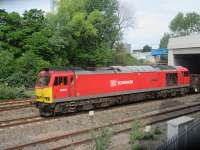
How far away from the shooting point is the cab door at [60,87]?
18.7m

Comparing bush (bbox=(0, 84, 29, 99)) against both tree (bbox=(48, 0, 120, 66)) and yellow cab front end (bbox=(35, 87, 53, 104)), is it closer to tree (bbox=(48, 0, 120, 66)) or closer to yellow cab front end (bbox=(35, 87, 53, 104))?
yellow cab front end (bbox=(35, 87, 53, 104))

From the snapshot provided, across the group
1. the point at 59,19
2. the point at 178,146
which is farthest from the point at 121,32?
the point at 178,146

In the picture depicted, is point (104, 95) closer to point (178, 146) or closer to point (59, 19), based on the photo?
point (178, 146)

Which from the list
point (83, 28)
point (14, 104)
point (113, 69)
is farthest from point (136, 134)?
point (83, 28)

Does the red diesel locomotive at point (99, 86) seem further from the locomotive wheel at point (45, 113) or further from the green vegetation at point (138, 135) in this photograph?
the green vegetation at point (138, 135)

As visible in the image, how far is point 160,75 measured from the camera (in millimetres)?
26781

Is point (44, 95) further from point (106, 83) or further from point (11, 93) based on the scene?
point (11, 93)

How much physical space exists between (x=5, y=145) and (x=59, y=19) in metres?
29.5

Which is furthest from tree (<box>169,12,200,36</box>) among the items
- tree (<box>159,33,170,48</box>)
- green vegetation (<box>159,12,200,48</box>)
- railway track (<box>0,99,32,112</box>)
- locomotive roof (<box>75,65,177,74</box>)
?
railway track (<box>0,99,32,112</box>)

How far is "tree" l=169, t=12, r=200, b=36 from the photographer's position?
96500mm

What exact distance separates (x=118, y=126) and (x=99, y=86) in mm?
5339

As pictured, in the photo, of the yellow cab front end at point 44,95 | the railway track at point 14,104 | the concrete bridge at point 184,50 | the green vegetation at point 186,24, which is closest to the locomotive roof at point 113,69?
the yellow cab front end at point 44,95

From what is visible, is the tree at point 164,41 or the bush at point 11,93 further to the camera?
the tree at point 164,41

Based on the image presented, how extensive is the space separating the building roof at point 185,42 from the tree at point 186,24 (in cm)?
6104
